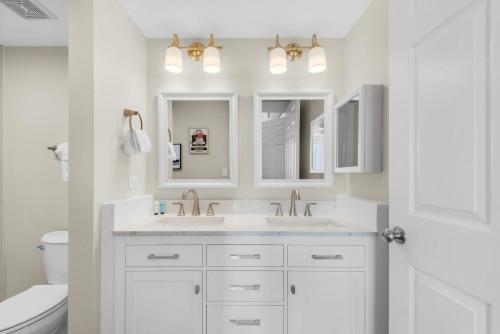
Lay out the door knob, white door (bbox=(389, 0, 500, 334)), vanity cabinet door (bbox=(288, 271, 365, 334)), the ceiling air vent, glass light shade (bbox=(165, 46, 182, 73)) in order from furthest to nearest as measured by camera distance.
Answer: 1. glass light shade (bbox=(165, 46, 182, 73))
2. the ceiling air vent
3. vanity cabinet door (bbox=(288, 271, 365, 334))
4. the door knob
5. white door (bbox=(389, 0, 500, 334))

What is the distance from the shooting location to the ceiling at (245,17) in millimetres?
1781

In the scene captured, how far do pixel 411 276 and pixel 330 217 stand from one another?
1122 millimetres

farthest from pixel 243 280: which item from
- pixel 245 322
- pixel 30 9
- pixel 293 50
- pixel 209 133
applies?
pixel 30 9

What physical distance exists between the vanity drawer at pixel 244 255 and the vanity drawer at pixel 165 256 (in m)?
0.08

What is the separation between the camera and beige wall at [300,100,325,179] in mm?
2166

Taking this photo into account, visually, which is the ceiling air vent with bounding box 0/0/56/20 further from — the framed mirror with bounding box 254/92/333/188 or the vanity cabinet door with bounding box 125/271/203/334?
the vanity cabinet door with bounding box 125/271/203/334

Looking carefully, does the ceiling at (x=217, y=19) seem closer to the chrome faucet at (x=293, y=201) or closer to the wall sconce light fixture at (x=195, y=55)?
the wall sconce light fixture at (x=195, y=55)

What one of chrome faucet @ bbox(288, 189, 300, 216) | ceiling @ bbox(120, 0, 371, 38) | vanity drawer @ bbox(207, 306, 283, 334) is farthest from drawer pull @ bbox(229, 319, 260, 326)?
ceiling @ bbox(120, 0, 371, 38)

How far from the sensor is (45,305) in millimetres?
1536

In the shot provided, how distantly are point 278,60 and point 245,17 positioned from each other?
0.37 metres

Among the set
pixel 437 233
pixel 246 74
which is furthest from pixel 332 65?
pixel 437 233

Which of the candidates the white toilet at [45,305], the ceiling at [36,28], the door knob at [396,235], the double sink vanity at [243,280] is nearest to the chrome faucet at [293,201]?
the double sink vanity at [243,280]

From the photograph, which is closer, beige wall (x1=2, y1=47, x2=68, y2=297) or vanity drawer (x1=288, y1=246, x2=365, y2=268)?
vanity drawer (x1=288, y1=246, x2=365, y2=268)

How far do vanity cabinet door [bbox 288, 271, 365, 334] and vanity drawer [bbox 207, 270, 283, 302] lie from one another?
92 mm
